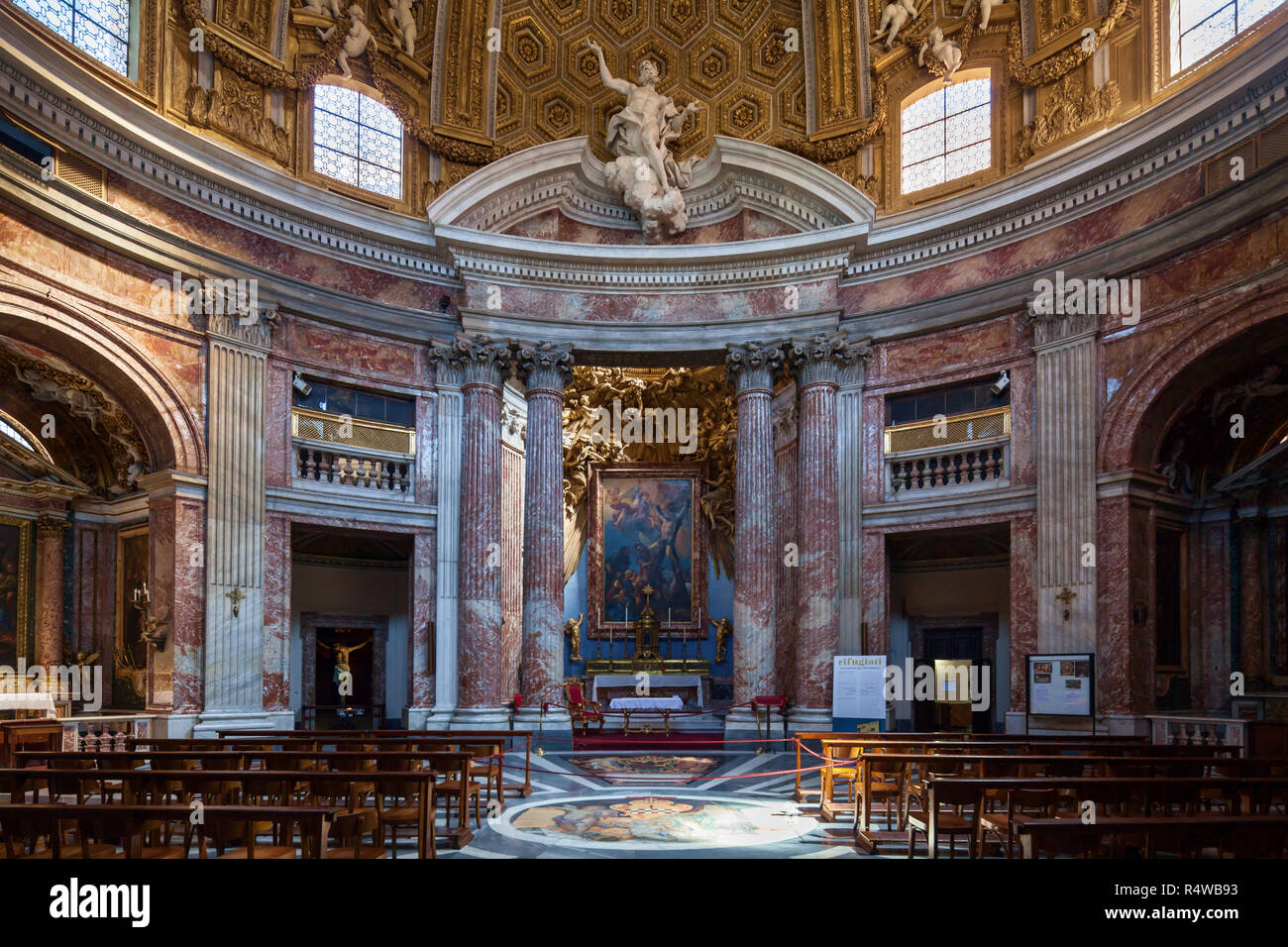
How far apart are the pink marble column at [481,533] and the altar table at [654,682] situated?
13.9 feet

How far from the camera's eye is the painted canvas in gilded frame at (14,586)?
1588 cm

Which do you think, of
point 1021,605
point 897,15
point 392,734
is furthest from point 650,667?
point 897,15

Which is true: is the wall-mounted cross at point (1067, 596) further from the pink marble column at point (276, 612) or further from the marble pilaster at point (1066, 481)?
the pink marble column at point (276, 612)

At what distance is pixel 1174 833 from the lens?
6.33 metres

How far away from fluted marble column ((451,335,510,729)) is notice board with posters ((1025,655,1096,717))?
901cm

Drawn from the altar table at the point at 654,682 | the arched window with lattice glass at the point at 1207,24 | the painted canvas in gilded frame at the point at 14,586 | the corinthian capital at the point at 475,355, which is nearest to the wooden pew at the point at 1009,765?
the arched window with lattice glass at the point at 1207,24

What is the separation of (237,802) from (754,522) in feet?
39.8

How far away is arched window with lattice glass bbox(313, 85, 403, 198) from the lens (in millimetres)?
19297

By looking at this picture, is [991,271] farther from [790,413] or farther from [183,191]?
[183,191]

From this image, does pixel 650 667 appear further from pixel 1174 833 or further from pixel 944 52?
pixel 1174 833

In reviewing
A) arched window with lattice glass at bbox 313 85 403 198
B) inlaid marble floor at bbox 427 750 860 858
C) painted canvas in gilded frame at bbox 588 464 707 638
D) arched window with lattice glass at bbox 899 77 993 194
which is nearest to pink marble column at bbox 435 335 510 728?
inlaid marble floor at bbox 427 750 860 858
